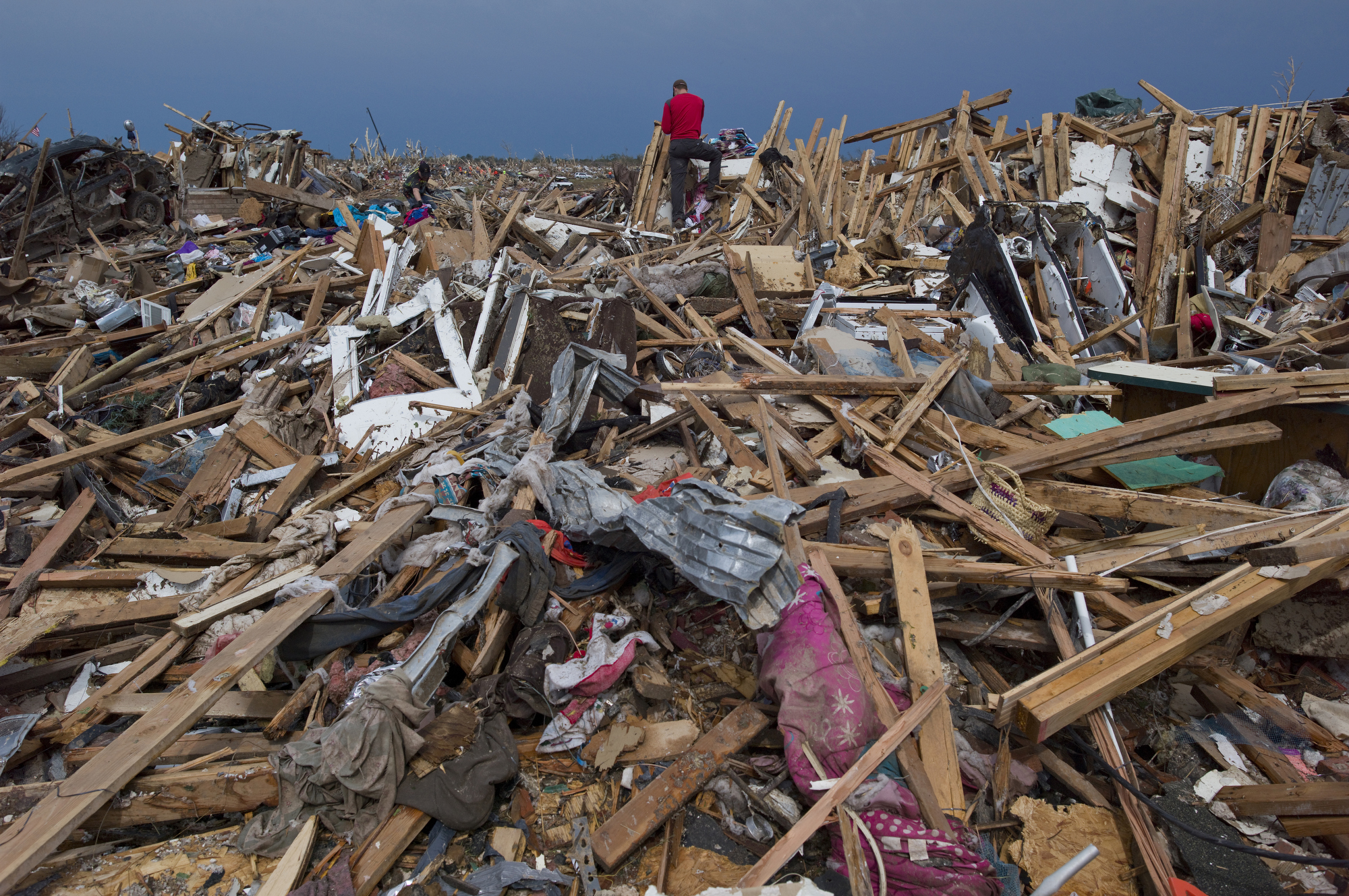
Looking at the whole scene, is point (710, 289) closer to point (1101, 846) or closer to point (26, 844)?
point (1101, 846)

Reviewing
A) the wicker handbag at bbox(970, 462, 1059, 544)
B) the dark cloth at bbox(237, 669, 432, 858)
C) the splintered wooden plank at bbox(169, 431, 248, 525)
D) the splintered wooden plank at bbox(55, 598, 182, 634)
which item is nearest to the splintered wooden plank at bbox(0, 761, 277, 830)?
the dark cloth at bbox(237, 669, 432, 858)

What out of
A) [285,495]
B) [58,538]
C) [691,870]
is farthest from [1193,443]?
[58,538]

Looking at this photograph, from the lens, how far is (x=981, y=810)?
9.47 feet

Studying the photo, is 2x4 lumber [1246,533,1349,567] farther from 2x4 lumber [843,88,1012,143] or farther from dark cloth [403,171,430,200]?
dark cloth [403,171,430,200]

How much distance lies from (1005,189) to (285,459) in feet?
32.0

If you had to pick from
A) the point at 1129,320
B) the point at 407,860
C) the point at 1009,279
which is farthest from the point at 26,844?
the point at 1129,320

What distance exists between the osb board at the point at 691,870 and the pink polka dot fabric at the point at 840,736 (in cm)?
45

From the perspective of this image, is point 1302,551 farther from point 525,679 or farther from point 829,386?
point 525,679

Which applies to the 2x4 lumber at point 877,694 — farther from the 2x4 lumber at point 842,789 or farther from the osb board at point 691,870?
the osb board at point 691,870

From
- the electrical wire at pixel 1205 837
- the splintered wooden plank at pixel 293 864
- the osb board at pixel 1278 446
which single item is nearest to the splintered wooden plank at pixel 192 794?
the splintered wooden plank at pixel 293 864

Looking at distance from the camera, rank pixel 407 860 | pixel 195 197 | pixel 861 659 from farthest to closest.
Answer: pixel 195 197 → pixel 861 659 → pixel 407 860

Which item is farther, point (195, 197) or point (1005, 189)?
point (195, 197)

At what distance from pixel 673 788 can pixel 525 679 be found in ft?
3.15

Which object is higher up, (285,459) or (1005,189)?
(1005,189)
